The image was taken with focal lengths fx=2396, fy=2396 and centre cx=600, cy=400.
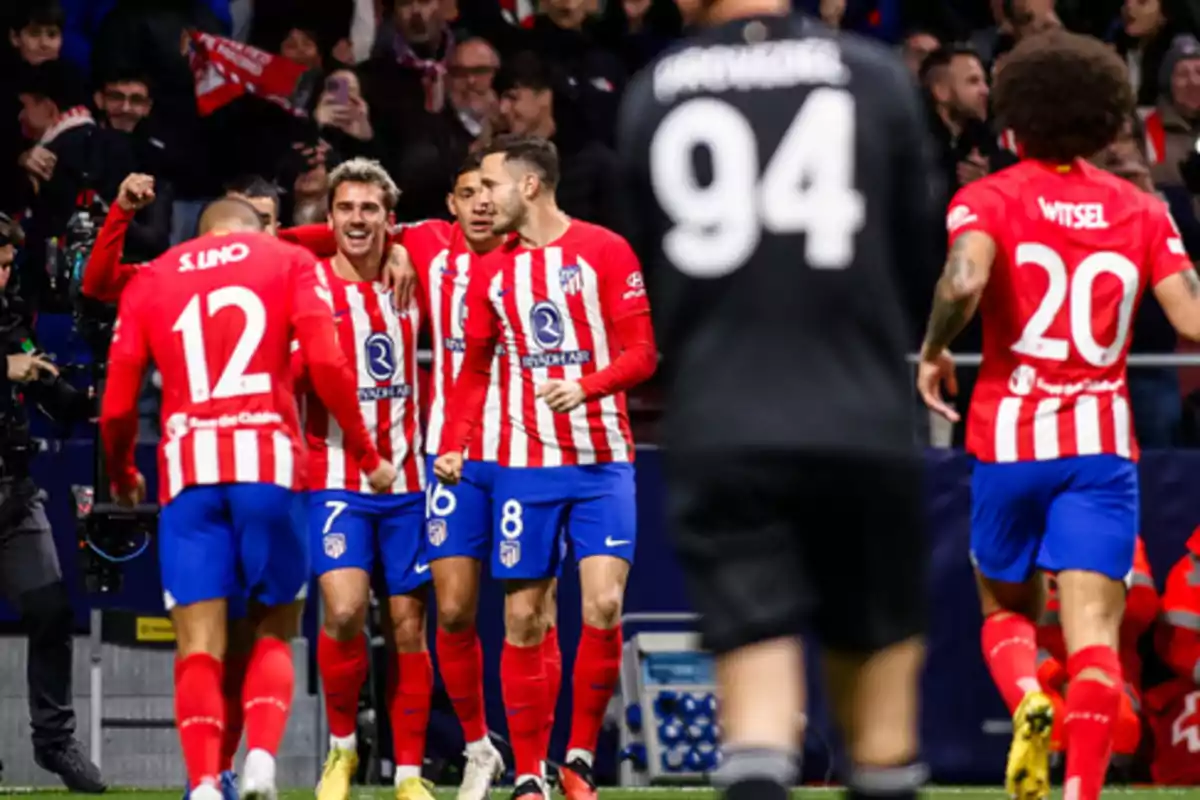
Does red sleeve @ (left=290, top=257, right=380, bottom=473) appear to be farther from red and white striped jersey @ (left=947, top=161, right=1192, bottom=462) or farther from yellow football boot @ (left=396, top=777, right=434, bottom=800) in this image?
red and white striped jersey @ (left=947, top=161, right=1192, bottom=462)

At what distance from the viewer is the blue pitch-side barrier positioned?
11750 millimetres

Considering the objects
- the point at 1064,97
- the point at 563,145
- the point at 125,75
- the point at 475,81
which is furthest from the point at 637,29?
the point at 1064,97

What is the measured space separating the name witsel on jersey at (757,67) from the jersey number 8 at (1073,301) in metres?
→ 3.01

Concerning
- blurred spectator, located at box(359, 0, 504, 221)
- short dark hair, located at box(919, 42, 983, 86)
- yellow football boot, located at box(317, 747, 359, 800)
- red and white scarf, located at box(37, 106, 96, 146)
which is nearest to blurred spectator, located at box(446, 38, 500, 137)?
blurred spectator, located at box(359, 0, 504, 221)

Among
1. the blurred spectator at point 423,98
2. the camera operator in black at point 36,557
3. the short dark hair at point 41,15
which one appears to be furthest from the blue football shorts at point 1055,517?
the short dark hair at point 41,15

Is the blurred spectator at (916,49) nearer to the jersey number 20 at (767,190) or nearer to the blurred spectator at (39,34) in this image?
the blurred spectator at (39,34)

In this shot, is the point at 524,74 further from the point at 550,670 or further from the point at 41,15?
the point at 550,670

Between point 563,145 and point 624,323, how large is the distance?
404 centimetres

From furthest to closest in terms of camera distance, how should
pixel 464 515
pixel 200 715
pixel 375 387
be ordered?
pixel 375 387 → pixel 464 515 → pixel 200 715

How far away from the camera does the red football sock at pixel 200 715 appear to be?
764cm

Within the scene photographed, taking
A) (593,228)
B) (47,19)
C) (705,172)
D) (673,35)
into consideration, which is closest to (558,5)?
(673,35)

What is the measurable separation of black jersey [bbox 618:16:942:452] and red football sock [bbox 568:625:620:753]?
16.4 ft

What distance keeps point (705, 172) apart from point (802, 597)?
77 centimetres

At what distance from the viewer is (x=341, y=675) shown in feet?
31.5
